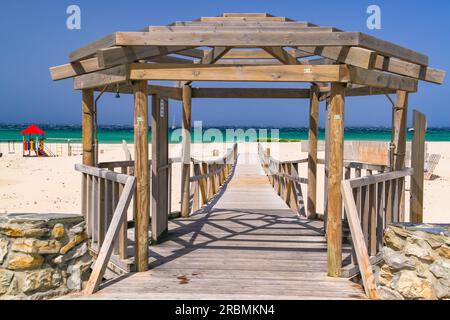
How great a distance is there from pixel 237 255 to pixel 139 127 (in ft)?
6.59

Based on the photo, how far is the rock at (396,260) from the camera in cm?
366

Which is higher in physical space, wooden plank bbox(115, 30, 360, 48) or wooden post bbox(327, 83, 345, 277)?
wooden plank bbox(115, 30, 360, 48)

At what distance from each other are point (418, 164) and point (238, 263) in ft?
8.88

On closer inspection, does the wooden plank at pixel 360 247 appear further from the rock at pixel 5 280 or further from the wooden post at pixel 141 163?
the rock at pixel 5 280

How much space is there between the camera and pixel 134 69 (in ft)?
15.8

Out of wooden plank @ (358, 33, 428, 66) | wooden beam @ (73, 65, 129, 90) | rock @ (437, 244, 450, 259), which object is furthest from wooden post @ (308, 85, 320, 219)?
rock @ (437, 244, 450, 259)

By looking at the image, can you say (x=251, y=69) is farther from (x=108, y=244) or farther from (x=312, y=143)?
(x=312, y=143)

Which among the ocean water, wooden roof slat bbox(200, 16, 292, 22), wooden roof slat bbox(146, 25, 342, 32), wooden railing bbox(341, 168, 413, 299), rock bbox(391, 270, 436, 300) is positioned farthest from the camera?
the ocean water

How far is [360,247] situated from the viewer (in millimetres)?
4328

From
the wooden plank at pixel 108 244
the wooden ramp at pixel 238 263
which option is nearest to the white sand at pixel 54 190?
the wooden ramp at pixel 238 263

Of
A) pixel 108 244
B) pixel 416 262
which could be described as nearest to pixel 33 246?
pixel 108 244

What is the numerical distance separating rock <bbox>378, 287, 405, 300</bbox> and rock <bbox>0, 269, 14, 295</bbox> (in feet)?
10.4

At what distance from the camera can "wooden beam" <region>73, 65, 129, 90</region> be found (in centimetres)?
493

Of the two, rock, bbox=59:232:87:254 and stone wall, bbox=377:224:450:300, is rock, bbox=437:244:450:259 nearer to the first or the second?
stone wall, bbox=377:224:450:300
